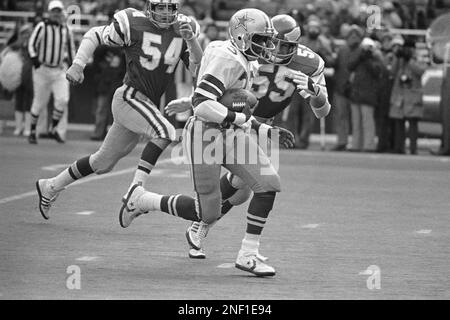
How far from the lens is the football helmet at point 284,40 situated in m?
Result: 8.35

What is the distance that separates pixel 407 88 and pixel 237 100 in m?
10.3

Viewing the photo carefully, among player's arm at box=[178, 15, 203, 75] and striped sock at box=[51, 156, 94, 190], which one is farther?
striped sock at box=[51, 156, 94, 190]

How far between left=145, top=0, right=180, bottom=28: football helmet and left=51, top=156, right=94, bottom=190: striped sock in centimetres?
121

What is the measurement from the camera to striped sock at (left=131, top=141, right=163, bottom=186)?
941 centimetres

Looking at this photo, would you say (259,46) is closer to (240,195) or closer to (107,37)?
(240,195)

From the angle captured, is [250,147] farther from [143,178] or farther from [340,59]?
[340,59]

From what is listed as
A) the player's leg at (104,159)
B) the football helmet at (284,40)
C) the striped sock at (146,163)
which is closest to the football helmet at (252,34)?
the football helmet at (284,40)

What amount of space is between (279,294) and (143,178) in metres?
2.64

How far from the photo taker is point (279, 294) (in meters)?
7.02

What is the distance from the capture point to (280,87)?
9414mm

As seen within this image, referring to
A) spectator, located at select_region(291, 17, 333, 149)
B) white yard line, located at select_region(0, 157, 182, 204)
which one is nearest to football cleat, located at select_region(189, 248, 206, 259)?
white yard line, located at select_region(0, 157, 182, 204)

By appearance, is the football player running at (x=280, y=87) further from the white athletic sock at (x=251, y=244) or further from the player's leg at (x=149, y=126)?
the player's leg at (x=149, y=126)

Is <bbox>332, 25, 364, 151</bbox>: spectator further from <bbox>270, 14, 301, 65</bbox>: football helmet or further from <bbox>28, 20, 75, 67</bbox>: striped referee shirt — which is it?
<bbox>270, 14, 301, 65</bbox>: football helmet
